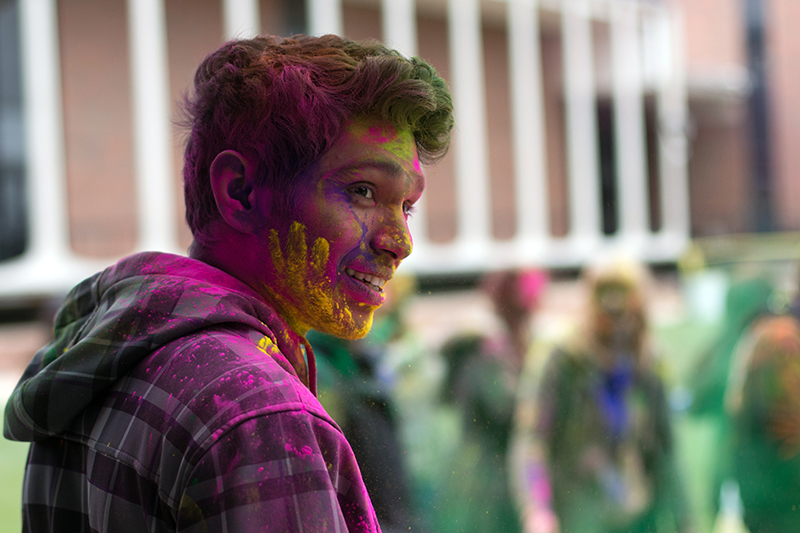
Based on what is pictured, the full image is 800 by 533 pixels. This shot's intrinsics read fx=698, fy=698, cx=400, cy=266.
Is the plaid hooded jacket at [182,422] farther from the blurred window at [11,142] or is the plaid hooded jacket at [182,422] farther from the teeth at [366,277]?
the blurred window at [11,142]

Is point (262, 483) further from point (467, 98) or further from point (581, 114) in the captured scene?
point (581, 114)

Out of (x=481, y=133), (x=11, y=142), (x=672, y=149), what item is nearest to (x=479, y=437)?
(x=481, y=133)

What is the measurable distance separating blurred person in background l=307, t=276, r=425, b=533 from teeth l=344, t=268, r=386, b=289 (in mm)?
188

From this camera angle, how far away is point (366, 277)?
0.69 meters

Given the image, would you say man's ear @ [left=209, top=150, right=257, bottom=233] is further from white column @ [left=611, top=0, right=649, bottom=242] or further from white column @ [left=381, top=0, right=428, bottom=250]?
white column @ [left=611, top=0, right=649, bottom=242]

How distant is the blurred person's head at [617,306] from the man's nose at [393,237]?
7.02 ft

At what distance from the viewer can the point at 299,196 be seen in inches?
26.1

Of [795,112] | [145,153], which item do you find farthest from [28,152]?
[795,112]

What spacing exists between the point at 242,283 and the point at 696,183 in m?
11.3

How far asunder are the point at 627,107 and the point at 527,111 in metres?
1.35

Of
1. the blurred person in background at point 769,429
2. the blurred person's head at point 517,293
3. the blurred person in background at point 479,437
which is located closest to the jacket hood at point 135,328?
the blurred person in background at point 479,437

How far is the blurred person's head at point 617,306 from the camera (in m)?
2.81

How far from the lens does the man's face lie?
0.66m

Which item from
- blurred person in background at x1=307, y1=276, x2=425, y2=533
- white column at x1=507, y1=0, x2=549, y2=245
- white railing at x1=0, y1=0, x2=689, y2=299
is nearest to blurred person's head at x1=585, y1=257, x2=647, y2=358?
white railing at x1=0, y1=0, x2=689, y2=299
